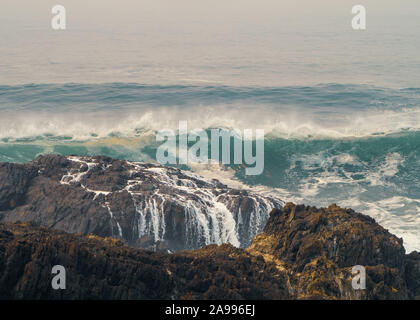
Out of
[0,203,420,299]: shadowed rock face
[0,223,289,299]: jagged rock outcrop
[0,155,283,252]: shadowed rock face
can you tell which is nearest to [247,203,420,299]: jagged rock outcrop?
[0,203,420,299]: shadowed rock face

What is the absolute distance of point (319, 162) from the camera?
2073 inches

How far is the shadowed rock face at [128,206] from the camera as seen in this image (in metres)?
30.8

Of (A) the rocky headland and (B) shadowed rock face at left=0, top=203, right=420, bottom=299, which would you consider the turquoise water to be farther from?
(B) shadowed rock face at left=0, top=203, right=420, bottom=299

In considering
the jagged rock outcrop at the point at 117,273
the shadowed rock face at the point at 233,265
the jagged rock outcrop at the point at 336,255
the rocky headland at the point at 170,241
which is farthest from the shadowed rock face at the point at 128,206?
the jagged rock outcrop at the point at 117,273

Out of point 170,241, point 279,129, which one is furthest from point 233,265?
point 279,129

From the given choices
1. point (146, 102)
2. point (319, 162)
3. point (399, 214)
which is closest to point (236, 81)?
point (146, 102)

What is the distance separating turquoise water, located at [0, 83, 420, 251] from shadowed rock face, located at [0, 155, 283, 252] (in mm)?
11651

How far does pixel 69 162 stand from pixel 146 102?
40.0m

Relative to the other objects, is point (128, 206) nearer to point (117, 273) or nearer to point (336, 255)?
point (117, 273)

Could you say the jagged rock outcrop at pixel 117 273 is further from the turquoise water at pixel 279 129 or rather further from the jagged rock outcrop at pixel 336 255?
the turquoise water at pixel 279 129

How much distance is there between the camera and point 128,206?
31.5 metres

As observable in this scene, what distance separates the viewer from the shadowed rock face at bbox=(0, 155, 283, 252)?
30812 mm

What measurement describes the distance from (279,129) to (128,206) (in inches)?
1333

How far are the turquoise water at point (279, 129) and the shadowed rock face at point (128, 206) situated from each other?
11651 millimetres
